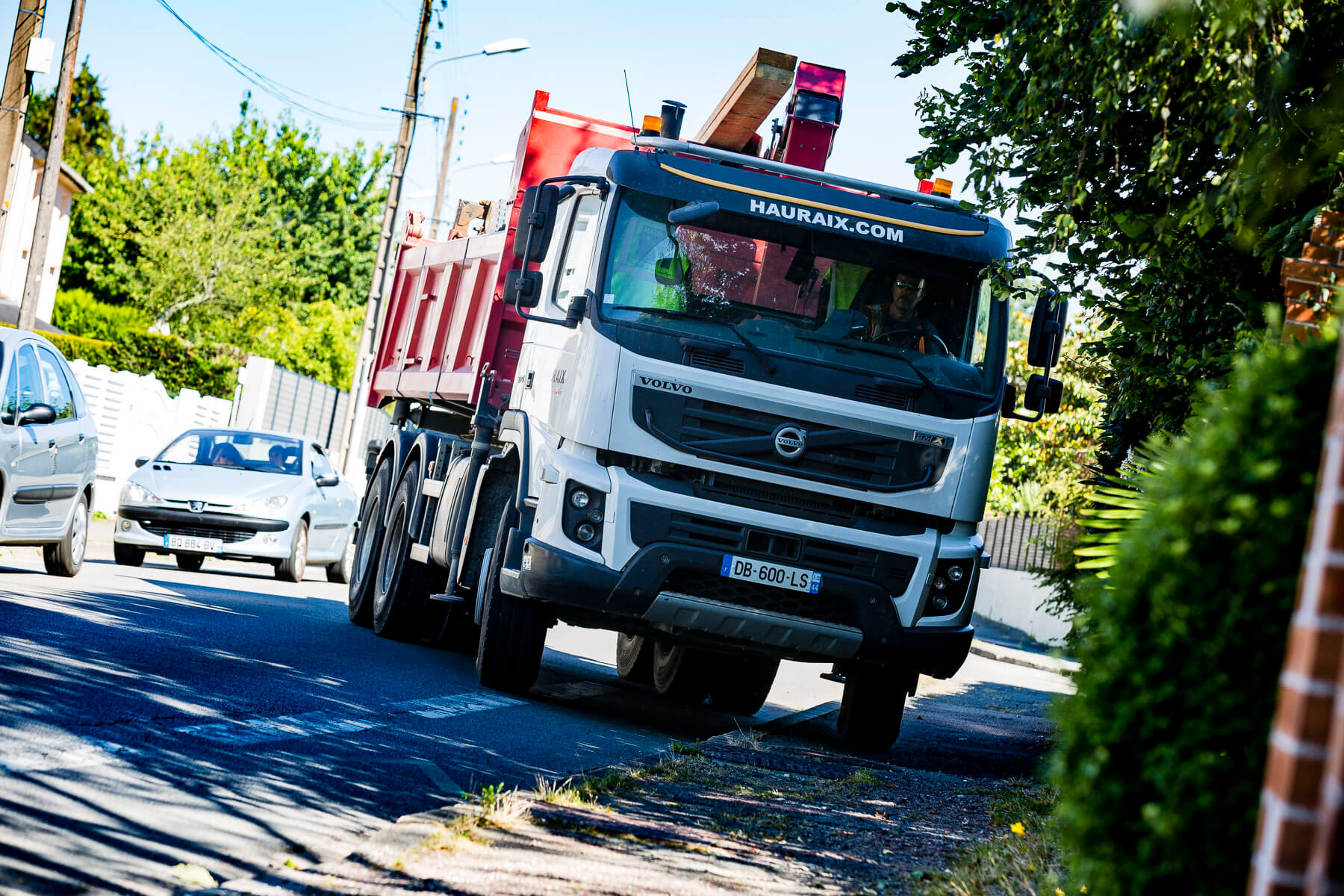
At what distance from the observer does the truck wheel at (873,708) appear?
9.07m

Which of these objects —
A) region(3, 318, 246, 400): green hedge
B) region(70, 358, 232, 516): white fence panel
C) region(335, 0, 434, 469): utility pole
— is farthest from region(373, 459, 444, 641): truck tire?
region(3, 318, 246, 400): green hedge

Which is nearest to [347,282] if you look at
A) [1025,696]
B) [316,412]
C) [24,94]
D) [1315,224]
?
[316,412]

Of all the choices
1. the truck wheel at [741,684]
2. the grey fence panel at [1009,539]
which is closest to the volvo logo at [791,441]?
the truck wheel at [741,684]

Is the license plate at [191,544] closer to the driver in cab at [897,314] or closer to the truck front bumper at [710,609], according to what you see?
the truck front bumper at [710,609]

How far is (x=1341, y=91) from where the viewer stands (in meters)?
6.14

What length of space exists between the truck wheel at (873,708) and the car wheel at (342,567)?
367 inches

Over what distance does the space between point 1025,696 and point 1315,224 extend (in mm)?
10758

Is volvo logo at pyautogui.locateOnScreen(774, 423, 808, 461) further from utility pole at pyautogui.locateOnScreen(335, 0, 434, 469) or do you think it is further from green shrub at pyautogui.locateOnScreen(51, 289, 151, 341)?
green shrub at pyautogui.locateOnScreen(51, 289, 151, 341)

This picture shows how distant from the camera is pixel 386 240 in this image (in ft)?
85.0

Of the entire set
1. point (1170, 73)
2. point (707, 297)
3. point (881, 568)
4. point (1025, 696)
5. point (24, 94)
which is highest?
point (24, 94)

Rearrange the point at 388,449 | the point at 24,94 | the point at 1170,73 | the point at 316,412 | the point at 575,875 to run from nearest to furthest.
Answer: the point at 575,875 → the point at 1170,73 → the point at 388,449 → the point at 24,94 → the point at 316,412

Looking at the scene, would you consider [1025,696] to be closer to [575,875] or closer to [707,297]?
[707,297]

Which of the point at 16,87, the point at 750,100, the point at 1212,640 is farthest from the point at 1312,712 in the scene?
the point at 16,87

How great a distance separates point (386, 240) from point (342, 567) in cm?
968
